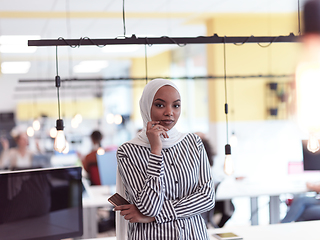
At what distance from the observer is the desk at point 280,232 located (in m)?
2.62

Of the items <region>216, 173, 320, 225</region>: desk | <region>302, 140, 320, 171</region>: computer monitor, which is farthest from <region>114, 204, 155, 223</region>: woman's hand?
<region>302, 140, 320, 171</region>: computer monitor

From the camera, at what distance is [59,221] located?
7.06 ft

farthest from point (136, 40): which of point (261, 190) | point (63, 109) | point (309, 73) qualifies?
point (63, 109)

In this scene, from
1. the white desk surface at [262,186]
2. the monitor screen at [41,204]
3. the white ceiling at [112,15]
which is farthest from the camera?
the white ceiling at [112,15]

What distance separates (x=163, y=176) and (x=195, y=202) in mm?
173

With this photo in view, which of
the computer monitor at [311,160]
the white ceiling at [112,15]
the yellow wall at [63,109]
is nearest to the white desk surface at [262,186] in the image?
the computer monitor at [311,160]

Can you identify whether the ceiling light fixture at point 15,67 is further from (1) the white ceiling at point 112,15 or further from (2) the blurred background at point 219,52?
(1) the white ceiling at point 112,15

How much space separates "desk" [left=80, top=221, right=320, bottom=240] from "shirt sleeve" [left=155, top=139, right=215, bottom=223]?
0.95 m

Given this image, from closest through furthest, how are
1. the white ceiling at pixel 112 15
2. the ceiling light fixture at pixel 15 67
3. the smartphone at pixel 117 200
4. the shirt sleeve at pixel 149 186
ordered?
the shirt sleeve at pixel 149 186
the smartphone at pixel 117 200
the white ceiling at pixel 112 15
the ceiling light fixture at pixel 15 67

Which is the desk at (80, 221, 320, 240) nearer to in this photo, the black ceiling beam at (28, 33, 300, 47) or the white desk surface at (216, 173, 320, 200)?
the black ceiling beam at (28, 33, 300, 47)

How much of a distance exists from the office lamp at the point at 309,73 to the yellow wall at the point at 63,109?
14.2 m

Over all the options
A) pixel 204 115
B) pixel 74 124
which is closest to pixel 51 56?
pixel 74 124

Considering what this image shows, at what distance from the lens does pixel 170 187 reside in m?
1.73

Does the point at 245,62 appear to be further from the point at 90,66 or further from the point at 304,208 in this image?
the point at 90,66
